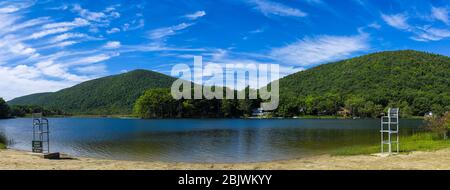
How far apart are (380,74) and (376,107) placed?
38.1m

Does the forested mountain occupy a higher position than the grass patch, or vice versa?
the forested mountain

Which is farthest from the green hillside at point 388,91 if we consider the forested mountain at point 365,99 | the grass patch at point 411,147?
the grass patch at point 411,147

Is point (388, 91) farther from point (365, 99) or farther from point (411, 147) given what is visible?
point (411, 147)

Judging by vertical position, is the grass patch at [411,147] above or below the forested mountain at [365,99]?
below

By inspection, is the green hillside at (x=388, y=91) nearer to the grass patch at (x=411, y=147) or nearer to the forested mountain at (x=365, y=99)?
the forested mountain at (x=365, y=99)

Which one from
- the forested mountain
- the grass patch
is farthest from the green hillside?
the grass patch

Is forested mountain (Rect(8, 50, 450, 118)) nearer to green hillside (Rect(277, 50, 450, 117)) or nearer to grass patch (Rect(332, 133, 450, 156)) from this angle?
green hillside (Rect(277, 50, 450, 117))

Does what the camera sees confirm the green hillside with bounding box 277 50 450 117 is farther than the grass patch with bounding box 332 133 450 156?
Yes

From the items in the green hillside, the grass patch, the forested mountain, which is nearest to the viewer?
the grass patch

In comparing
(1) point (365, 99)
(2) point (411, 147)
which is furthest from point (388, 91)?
(2) point (411, 147)

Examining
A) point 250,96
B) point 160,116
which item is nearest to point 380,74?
point 250,96

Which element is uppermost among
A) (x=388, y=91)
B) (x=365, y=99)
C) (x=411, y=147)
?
(x=388, y=91)
